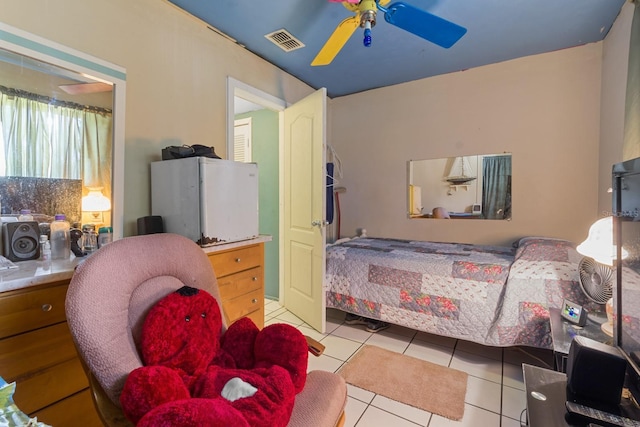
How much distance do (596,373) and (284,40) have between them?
9.15ft

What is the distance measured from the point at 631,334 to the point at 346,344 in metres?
1.82

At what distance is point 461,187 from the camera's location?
10.9 ft

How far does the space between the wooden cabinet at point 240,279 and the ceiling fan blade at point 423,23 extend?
1618 millimetres

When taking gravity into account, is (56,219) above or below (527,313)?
above

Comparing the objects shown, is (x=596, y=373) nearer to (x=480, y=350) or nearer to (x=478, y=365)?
(x=478, y=365)

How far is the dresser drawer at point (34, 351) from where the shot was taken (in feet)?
3.29

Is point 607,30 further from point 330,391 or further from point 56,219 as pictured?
point 56,219

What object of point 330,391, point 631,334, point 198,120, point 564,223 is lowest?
point 330,391

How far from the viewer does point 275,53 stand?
2.71 m

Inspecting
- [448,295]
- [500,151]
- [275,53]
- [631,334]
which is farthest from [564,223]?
[275,53]

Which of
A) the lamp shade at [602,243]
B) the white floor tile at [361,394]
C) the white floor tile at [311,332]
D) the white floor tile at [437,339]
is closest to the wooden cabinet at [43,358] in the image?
the white floor tile at [361,394]

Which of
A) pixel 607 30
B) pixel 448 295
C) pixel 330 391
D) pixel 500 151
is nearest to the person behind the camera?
pixel 330 391

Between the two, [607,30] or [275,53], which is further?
[275,53]

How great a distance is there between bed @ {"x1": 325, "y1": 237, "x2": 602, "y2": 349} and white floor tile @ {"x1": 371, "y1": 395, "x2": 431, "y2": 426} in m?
0.70
